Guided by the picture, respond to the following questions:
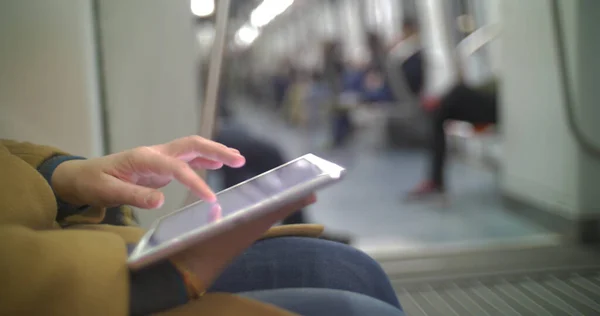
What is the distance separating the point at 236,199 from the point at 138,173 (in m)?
0.15

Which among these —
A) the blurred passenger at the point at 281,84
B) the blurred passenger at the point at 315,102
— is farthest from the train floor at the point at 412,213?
the blurred passenger at the point at 281,84

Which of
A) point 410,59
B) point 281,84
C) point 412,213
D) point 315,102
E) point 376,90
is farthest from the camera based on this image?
point 281,84

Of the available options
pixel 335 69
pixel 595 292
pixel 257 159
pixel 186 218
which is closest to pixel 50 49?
pixel 257 159

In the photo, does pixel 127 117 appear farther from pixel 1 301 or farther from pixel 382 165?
pixel 382 165

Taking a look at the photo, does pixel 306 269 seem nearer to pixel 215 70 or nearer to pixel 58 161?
pixel 58 161

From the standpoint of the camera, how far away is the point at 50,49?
1274 mm

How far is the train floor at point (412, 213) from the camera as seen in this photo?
201 centimetres

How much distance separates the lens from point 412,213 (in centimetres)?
259

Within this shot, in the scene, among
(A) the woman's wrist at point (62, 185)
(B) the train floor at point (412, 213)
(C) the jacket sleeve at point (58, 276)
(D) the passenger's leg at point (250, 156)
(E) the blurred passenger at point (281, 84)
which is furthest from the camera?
(E) the blurred passenger at point (281, 84)

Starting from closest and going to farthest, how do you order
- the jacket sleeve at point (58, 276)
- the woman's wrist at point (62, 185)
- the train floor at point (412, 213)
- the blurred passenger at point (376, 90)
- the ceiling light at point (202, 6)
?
the jacket sleeve at point (58, 276) → the woman's wrist at point (62, 185) → the ceiling light at point (202, 6) → the train floor at point (412, 213) → the blurred passenger at point (376, 90)

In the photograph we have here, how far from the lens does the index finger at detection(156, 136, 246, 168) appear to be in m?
0.62

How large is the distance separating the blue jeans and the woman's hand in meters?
0.16

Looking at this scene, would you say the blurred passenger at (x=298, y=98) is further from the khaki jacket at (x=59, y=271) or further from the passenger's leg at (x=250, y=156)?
the khaki jacket at (x=59, y=271)

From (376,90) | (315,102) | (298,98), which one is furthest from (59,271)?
(298,98)
